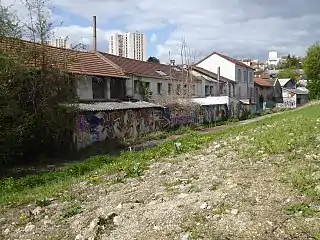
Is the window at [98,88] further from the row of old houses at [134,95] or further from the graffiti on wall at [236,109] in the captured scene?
the graffiti on wall at [236,109]

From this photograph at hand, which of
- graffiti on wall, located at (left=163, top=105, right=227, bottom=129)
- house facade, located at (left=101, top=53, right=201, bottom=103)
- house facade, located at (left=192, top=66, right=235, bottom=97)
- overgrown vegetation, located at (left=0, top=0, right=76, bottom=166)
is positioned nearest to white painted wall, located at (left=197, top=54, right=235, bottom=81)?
house facade, located at (left=192, top=66, right=235, bottom=97)

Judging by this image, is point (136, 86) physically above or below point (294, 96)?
above

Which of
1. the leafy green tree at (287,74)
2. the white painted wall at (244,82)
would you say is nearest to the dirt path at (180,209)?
the white painted wall at (244,82)

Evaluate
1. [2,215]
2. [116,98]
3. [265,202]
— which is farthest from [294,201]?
[116,98]

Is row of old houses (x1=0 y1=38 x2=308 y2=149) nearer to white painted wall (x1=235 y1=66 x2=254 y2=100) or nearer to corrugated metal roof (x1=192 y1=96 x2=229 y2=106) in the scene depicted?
corrugated metal roof (x1=192 y1=96 x2=229 y2=106)

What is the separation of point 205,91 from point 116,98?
22.2 m

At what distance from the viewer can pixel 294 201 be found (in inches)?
270

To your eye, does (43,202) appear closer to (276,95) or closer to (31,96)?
(31,96)

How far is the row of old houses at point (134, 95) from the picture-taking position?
2420 centimetres

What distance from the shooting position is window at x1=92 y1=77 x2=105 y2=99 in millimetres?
28406

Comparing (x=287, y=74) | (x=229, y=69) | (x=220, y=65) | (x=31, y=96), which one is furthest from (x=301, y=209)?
(x=287, y=74)

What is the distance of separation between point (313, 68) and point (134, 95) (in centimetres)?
4627

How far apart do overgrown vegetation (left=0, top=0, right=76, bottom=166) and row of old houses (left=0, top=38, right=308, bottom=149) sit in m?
0.40

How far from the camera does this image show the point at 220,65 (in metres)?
61.7
